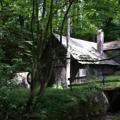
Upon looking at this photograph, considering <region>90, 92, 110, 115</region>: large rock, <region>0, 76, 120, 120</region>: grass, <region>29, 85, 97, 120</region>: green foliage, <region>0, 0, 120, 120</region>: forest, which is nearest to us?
<region>0, 0, 120, 120</region>: forest

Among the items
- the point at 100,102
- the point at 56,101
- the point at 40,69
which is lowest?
the point at 100,102

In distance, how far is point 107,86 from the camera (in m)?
9.23

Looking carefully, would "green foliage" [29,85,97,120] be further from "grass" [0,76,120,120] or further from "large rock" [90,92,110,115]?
"large rock" [90,92,110,115]

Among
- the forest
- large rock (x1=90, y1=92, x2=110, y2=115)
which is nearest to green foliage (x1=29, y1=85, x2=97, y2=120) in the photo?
the forest

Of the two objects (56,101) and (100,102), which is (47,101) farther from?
(100,102)

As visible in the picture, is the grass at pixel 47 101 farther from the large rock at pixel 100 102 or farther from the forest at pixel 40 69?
the large rock at pixel 100 102

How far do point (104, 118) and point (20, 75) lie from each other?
30.9 feet

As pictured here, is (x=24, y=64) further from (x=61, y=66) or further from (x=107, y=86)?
(x=61, y=66)

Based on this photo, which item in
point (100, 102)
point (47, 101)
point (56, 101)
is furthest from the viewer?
point (100, 102)

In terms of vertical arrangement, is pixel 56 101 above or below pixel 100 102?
above

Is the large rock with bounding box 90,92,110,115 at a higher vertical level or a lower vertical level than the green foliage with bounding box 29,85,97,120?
lower

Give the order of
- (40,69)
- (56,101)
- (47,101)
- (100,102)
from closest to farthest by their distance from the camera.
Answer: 1. (40,69)
2. (47,101)
3. (56,101)
4. (100,102)

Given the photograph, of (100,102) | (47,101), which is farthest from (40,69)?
(100,102)

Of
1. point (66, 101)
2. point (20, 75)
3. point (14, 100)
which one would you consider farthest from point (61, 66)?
point (14, 100)
